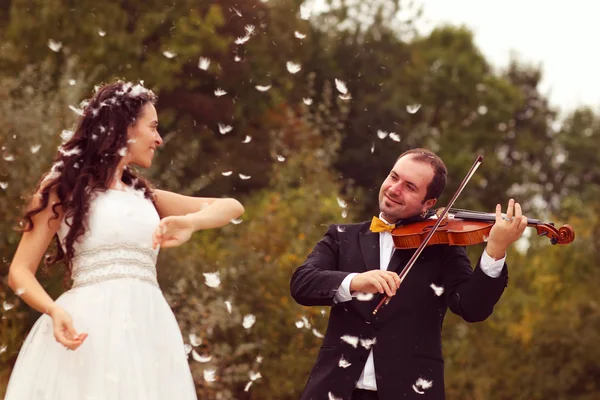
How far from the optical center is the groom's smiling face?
15.9ft

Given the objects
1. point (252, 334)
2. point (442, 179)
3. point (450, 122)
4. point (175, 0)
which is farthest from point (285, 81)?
point (442, 179)

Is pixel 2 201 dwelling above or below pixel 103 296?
above

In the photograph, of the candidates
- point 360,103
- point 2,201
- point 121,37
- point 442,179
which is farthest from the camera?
point 360,103

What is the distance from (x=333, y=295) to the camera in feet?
15.0

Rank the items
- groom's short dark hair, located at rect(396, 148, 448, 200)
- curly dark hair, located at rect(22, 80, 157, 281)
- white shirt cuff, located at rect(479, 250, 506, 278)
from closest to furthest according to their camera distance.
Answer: white shirt cuff, located at rect(479, 250, 506, 278) → curly dark hair, located at rect(22, 80, 157, 281) → groom's short dark hair, located at rect(396, 148, 448, 200)

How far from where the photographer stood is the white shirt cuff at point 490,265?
446cm

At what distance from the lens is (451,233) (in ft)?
15.7

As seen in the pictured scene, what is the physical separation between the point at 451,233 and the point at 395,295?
1.38 ft

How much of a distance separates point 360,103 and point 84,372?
24696 millimetres

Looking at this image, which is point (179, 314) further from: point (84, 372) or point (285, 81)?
point (285, 81)

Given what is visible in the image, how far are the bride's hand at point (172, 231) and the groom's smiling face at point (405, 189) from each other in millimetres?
1000

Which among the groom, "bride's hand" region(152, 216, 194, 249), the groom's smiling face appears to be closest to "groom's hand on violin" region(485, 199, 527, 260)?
the groom

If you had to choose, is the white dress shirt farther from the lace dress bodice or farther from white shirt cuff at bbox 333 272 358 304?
the lace dress bodice

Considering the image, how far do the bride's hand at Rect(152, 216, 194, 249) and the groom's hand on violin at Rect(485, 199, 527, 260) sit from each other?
137 cm
